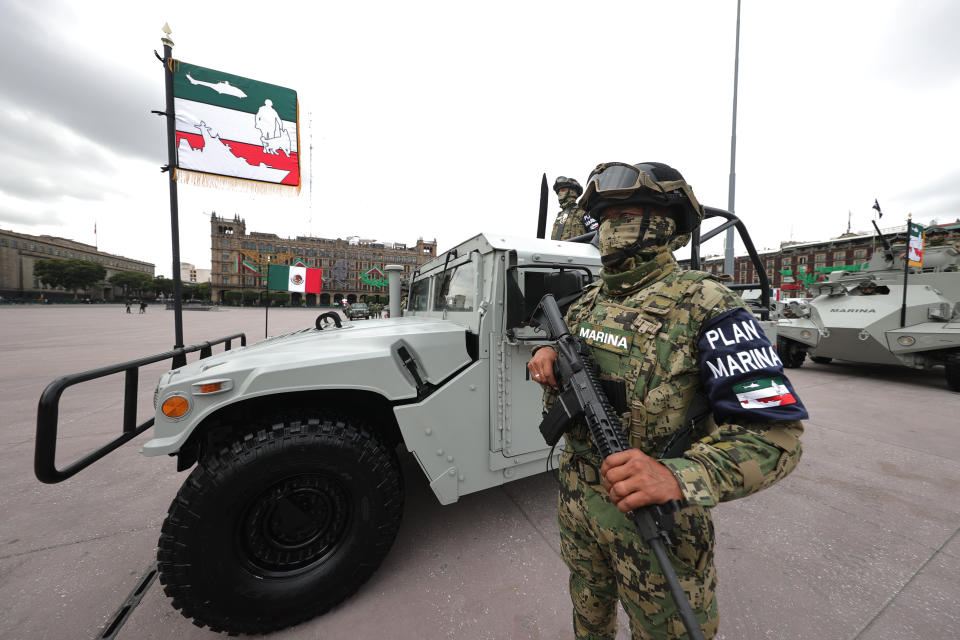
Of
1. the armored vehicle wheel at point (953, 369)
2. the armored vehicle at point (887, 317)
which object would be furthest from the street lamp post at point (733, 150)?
the armored vehicle wheel at point (953, 369)

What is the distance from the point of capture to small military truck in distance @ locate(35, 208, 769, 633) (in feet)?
4.73

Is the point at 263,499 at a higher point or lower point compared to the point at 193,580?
higher

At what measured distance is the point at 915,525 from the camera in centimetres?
218

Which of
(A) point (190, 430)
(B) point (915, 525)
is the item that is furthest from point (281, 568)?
(B) point (915, 525)

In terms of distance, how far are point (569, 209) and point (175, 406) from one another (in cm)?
394

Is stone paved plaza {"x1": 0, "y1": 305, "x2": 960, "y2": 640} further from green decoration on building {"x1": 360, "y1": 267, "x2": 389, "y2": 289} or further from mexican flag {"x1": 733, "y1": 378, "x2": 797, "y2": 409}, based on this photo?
green decoration on building {"x1": 360, "y1": 267, "x2": 389, "y2": 289}

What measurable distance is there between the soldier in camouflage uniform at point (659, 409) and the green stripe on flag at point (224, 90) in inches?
137

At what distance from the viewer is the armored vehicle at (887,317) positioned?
5.61 meters

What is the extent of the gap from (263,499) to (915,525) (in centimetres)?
366

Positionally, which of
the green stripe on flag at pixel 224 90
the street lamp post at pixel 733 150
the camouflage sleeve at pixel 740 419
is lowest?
the camouflage sleeve at pixel 740 419

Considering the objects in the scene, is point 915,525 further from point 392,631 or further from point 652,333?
point 392,631

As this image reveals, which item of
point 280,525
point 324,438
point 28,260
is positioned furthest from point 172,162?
point 28,260

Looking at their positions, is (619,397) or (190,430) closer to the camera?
(619,397)

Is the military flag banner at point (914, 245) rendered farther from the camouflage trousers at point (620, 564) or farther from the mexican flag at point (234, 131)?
the mexican flag at point (234, 131)
